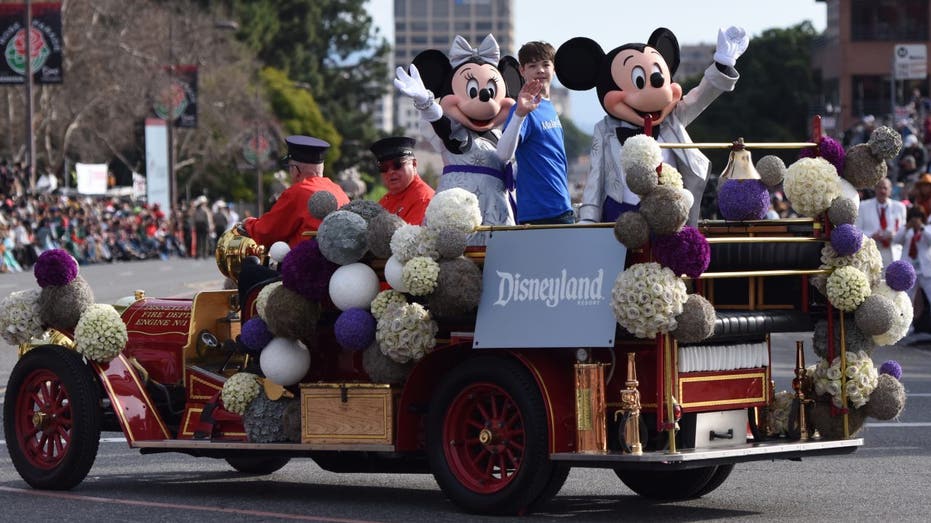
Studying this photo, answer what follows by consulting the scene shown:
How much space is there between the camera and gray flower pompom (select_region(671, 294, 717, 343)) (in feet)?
26.5

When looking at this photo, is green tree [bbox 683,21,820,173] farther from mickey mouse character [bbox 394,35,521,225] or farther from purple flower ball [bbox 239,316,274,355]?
purple flower ball [bbox 239,316,274,355]

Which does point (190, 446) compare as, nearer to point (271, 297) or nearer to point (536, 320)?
point (271, 297)

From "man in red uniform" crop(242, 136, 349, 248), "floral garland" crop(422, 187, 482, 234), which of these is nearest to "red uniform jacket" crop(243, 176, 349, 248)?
"man in red uniform" crop(242, 136, 349, 248)

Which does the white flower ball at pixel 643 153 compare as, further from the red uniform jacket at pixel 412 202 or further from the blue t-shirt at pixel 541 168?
the red uniform jacket at pixel 412 202

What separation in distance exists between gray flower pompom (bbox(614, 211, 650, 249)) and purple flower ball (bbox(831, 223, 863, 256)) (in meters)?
1.41

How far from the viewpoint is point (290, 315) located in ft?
30.4

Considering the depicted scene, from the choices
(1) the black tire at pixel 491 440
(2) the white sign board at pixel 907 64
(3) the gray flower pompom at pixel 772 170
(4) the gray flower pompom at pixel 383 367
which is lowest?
(1) the black tire at pixel 491 440

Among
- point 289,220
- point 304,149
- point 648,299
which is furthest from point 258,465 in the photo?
point 648,299

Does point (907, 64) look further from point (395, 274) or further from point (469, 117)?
point (395, 274)

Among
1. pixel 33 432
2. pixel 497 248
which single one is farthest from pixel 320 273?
pixel 33 432

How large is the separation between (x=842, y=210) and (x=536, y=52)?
5.88ft

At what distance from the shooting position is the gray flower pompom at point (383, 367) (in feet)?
29.5

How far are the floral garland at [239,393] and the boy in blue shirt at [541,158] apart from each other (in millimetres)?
1639

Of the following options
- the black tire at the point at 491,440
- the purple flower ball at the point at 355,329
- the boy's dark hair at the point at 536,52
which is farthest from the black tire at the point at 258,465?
the boy's dark hair at the point at 536,52
